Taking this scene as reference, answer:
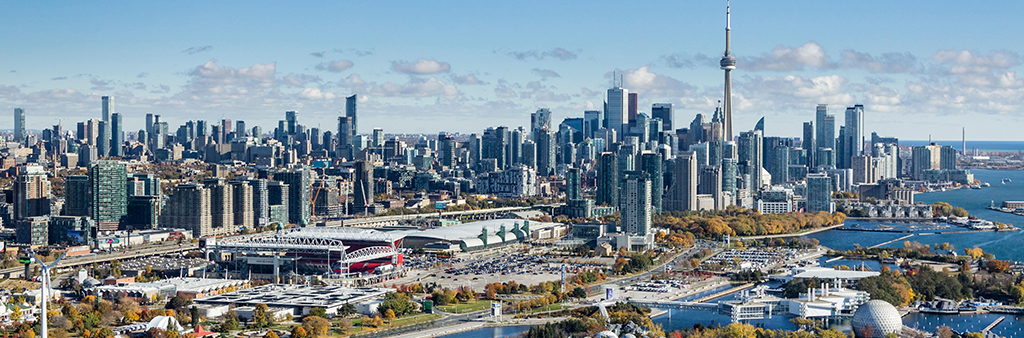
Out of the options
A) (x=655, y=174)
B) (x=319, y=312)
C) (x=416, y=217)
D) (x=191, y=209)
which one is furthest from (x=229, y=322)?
(x=655, y=174)

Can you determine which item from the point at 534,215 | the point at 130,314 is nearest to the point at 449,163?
the point at 534,215

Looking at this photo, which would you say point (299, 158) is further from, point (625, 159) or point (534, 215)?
point (534, 215)

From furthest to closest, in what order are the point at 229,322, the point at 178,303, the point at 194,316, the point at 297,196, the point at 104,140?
the point at 104,140 → the point at 297,196 → the point at 178,303 → the point at 194,316 → the point at 229,322

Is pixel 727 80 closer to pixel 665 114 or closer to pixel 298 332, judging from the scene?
pixel 665 114

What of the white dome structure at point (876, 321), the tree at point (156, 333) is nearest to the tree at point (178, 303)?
the tree at point (156, 333)

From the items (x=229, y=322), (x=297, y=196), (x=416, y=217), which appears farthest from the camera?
(x=416, y=217)

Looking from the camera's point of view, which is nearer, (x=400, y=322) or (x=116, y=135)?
(x=400, y=322)
